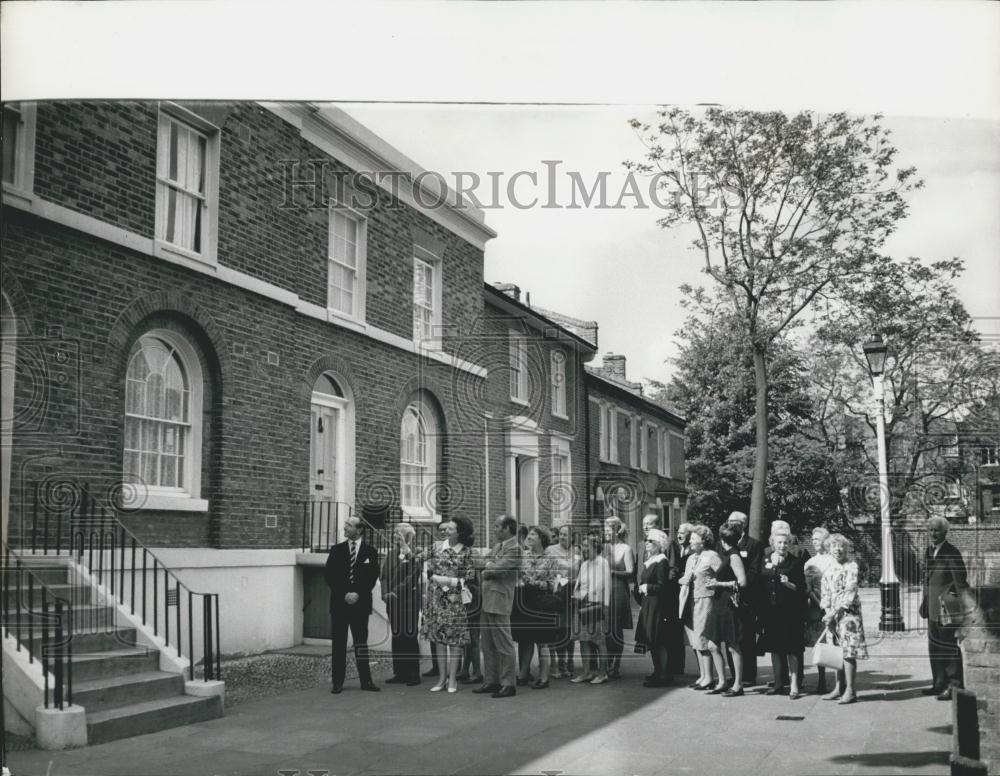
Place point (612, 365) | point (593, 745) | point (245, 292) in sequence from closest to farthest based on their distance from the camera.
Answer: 1. point (593, 745)
2. point (612, 365)
3. point (245, 292)

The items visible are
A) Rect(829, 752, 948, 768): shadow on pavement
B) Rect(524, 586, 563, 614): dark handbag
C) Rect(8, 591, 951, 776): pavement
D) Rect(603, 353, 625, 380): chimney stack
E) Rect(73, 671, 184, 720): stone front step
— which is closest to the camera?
Rect(829, 752, 948, 768): shadow on pavement

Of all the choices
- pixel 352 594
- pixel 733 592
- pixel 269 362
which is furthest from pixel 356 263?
pixel 733 592

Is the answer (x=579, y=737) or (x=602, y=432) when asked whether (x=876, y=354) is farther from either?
(x=579, y=737)

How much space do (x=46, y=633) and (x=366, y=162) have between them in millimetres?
2869

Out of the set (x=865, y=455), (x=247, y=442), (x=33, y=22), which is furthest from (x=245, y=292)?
(x=865, y=455)

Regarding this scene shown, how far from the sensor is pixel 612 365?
483 centimetres

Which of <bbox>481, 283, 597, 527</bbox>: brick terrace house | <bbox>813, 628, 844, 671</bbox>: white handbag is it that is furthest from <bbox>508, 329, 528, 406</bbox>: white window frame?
<bbox>813, 628, 844, 671</bbox>: white handbag

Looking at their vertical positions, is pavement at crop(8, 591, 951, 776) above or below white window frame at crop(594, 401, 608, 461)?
below

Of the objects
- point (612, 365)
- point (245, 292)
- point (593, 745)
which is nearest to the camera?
point (593, 745)

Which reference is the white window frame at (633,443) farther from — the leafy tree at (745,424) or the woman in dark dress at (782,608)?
the woman in dark dress at (782,608)

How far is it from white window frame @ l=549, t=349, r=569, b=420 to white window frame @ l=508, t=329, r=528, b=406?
137 mm

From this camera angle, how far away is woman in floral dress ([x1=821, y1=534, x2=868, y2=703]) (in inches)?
183

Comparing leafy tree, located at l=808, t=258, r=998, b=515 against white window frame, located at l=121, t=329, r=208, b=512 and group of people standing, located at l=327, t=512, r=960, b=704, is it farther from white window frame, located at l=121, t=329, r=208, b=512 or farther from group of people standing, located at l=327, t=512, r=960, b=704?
white window frame, located at l=121, t=329, r=208, b=512

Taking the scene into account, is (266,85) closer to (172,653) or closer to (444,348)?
Answer: (444,348)
